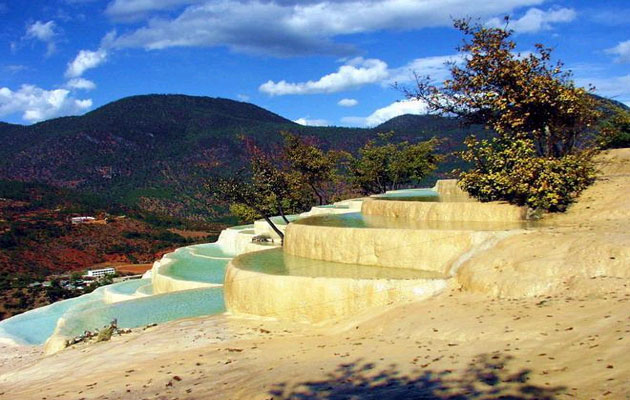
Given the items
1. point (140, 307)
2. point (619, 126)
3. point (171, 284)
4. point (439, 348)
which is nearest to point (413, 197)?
point (619, 126)

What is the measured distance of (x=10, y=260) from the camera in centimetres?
4897

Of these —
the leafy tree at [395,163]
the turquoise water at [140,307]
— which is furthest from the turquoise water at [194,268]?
the leafy tree at [395,163]

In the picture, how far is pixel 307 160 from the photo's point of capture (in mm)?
31562

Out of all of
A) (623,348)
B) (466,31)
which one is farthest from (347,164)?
(623,348)

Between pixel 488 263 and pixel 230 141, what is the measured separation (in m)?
94.6

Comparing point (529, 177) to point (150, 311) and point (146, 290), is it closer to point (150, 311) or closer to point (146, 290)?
point (150, 311)

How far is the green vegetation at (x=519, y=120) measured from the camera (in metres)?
13.3

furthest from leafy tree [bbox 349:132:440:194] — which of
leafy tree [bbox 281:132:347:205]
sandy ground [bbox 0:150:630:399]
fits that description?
sandy ground [bbox 0:150:630:399]

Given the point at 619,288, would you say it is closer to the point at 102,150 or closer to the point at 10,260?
the point at 10,260

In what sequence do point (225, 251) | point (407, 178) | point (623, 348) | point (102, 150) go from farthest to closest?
point (102, 150) → point (407, 178) → point (225, 251) → point (623, 348)

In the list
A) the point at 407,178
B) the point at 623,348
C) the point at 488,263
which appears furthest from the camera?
the point at 407,178

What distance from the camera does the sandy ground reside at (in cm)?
586

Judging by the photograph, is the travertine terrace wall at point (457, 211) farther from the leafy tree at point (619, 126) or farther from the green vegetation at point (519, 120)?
the leafy tree at point (619, 126)

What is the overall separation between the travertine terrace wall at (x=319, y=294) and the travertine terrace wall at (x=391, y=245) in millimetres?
1053
